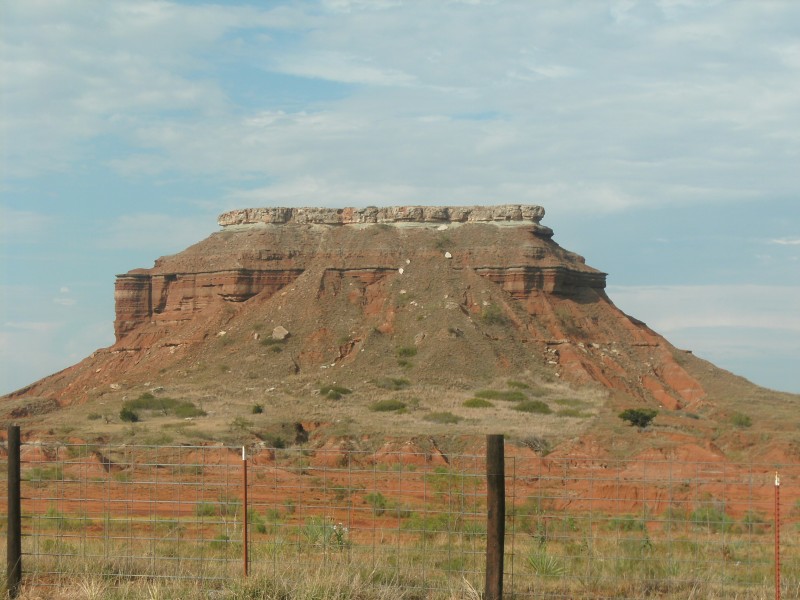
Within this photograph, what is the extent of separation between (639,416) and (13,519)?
35.0 metres

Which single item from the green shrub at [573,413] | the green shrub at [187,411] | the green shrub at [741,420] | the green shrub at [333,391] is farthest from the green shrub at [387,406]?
the green shrub at [741,420]

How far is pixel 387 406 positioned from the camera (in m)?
48.8

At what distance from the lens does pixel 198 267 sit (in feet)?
224

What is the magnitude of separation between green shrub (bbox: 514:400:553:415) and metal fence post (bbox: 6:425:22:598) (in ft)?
121

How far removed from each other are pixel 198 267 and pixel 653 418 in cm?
3372

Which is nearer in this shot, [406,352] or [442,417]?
[442,417]

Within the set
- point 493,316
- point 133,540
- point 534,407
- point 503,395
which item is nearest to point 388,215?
point 493,316

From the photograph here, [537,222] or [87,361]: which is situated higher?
[537,222]

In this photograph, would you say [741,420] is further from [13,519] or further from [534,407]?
[13,519]

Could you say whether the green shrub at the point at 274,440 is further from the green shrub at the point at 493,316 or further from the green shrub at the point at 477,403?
the green shrub at the point at 493,316

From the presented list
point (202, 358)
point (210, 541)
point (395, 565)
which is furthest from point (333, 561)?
point (202, 358)

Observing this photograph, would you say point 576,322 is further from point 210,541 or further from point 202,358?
point 210,541

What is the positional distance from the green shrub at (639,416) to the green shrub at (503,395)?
264 inches

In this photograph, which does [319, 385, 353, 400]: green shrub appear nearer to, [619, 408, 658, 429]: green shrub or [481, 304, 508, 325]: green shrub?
[481, 304, 508, 325]: green shrub
